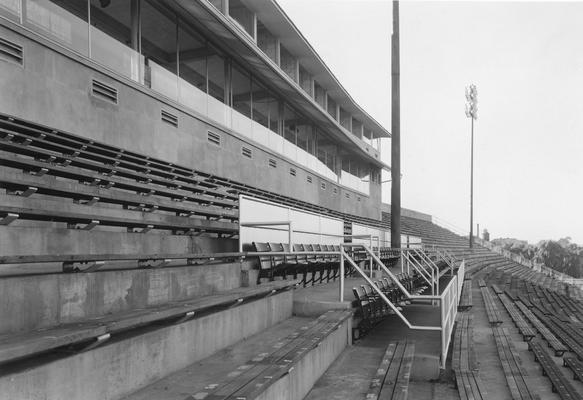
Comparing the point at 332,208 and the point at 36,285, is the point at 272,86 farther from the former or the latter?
the point at 36,285

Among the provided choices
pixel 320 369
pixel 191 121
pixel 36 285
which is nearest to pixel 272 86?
pixel 191 121

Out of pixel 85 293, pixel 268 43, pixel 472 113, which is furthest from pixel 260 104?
pixel 472 113

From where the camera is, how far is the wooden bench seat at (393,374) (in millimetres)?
3976

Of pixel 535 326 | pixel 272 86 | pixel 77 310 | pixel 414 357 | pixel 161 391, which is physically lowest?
pixel 535 326

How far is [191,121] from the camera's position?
11359mm

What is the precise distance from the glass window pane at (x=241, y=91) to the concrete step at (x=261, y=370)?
34.0ft

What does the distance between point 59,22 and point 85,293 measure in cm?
643

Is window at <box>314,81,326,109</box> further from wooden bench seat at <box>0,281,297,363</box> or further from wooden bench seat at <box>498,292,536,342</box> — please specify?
wooden bench seat at <box>0,281,297,363</box>

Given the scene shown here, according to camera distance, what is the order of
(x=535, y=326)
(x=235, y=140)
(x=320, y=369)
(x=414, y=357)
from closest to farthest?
(x=320, y=369)
(x=414, y=357)
(x=535, y=326)
(x=235, y=140)

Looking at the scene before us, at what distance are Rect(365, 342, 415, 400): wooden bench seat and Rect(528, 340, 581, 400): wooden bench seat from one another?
175 cm

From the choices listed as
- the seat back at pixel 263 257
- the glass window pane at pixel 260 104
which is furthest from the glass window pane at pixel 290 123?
the seat back at pixel 263 257

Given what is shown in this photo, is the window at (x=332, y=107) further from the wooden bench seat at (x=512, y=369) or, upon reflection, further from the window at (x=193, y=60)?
the wooden bench seat at (x=512, y=369)

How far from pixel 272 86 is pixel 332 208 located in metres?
7.14

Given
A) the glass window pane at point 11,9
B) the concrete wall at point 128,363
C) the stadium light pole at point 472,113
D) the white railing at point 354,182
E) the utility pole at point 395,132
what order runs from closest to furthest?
the concrete wall at point 128,363
the glass window pane at point 11,9
the utility pole at point 395,132
the white railing at point 354,182
the stadium light pole at point 472,113
